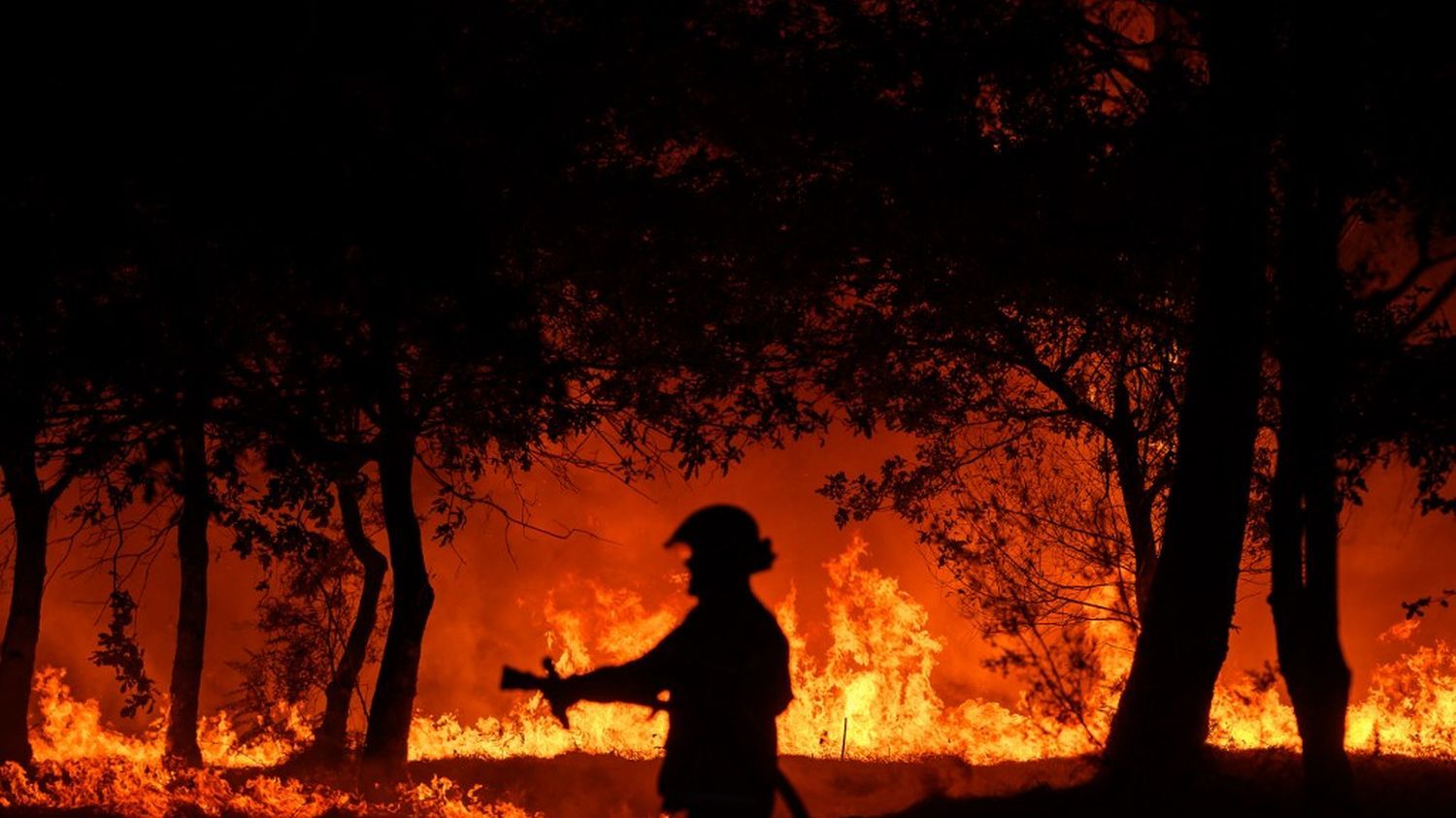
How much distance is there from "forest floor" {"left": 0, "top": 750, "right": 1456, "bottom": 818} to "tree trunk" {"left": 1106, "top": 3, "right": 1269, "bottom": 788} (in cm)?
49

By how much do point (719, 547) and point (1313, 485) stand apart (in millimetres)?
5151

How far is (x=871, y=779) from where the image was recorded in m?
14.0

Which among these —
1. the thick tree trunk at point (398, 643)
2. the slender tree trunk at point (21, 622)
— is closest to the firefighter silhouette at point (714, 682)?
the thick tree trunk at point (398, 643)

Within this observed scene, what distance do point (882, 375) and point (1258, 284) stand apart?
5.36m

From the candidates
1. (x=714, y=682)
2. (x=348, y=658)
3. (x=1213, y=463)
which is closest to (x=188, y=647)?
(x=348, y=658)

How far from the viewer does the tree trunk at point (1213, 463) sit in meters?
8.88

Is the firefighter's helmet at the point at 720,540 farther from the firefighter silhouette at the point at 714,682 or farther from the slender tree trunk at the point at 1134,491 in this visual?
the slender tree trunk at the point at 1134,491

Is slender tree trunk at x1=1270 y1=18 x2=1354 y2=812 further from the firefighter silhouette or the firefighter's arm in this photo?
the firefighter's arm

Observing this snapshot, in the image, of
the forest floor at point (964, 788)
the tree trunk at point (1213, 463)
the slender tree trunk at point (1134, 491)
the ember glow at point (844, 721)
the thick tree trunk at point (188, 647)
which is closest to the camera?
the forest floor at point (964, 788)

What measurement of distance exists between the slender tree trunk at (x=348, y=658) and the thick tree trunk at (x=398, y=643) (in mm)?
813

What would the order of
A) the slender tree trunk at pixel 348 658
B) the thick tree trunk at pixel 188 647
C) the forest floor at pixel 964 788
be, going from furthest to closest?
the thick tree trunk at pixel 188 647, the slender tree trunk at pixel 348 658, the forest floor at pixel 964 788

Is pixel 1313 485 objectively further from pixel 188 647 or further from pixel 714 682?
pixel 188 647

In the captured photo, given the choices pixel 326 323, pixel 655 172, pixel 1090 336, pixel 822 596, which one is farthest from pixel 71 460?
pixel 822 596

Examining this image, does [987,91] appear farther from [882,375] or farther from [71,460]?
[71,460]
